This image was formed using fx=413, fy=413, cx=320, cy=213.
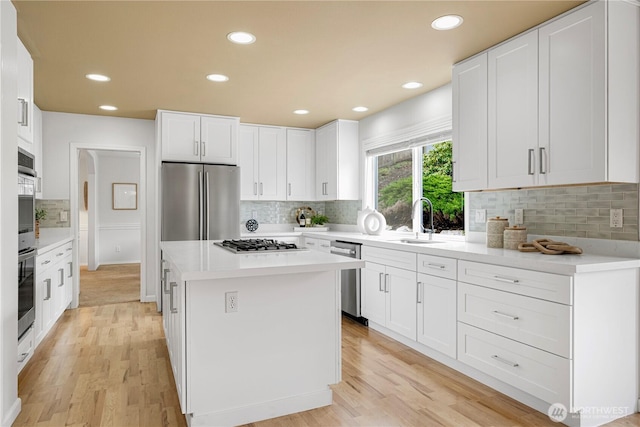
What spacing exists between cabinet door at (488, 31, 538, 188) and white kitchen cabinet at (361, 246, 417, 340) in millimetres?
997

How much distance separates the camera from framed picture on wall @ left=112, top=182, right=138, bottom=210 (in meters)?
8.73

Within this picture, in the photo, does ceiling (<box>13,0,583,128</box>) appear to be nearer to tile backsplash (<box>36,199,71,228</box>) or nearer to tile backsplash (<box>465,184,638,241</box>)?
tile backsplash (<box>465,184,638,241</box>)

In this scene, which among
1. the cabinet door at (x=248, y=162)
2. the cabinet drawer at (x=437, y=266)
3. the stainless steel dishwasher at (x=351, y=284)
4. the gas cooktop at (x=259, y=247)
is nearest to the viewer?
the gas cooktop at (x=259, y=247)

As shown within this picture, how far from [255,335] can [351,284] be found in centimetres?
213

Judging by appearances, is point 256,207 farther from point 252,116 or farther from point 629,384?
point 629,384

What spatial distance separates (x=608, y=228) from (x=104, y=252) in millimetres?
8769

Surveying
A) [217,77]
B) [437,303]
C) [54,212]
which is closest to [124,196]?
[54,212]

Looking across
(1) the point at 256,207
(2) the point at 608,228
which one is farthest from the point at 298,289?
(1) the point at 256,207

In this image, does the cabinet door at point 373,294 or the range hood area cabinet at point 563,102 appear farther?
the cabinet door at point 373,294

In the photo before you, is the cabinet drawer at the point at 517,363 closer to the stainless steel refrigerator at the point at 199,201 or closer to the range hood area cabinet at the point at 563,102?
the range hood area cabinet at the point at 563,102

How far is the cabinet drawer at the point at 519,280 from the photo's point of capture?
2.15 m

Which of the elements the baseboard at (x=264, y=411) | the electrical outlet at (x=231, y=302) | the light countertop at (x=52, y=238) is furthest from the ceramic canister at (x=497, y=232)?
the light countertop at (x=52, y=238)

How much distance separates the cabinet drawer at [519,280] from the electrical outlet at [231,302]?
1548 mm

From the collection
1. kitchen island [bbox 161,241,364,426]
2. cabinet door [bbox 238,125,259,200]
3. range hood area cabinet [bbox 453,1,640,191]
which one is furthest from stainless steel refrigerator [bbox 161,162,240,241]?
range hood area cabinet [bbox 453,1,640,191]
